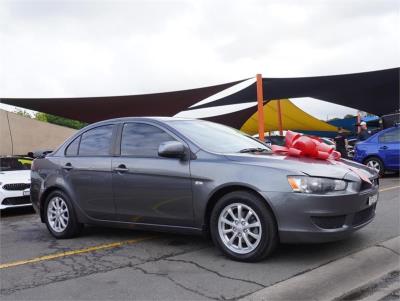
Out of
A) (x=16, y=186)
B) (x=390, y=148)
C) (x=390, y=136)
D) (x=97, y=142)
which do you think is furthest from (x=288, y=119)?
(x=97, y=142)

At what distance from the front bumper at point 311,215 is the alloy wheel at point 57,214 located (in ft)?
9.75

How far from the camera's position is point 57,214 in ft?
20.7

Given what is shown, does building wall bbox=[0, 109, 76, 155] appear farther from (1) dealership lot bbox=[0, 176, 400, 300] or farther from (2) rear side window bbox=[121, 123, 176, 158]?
→ (2) rear side window bbox=[121, 123, 176, 158]

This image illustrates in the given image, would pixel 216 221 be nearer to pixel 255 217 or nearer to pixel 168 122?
pixel 255 217

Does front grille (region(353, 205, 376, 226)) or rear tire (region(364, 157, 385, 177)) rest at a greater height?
front grille (region(353, 205, 376, 226))

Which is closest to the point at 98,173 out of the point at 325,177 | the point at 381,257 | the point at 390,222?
the point at 325,177

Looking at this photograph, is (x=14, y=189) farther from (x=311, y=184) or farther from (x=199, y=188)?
(x=311, y=184)

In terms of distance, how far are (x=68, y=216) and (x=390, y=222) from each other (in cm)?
420

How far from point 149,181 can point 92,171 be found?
0.97m

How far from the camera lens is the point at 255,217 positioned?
463 centimetres

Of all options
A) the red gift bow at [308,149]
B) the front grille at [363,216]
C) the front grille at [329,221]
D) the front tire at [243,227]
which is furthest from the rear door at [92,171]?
the front grille at [363,216]

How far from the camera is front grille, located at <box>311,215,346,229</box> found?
4.41 meters

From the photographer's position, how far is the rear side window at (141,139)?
5.46m

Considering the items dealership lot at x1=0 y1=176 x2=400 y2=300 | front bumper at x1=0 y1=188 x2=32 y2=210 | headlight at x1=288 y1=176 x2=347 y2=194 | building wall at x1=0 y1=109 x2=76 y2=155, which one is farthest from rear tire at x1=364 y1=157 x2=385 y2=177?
building wall at x1=0 y1=109 x2=76 y2=155
